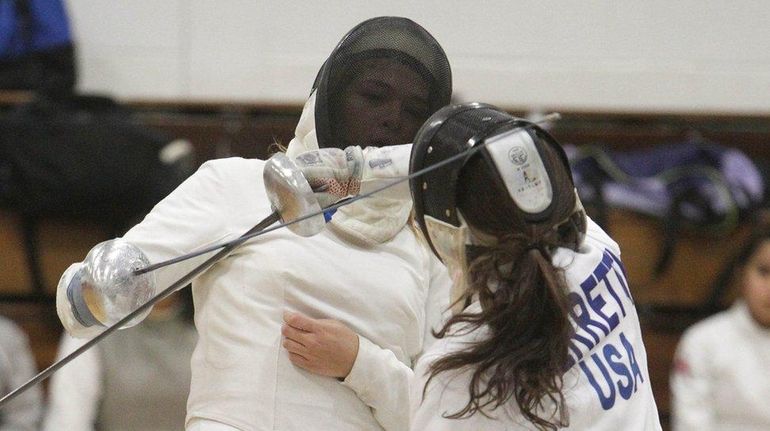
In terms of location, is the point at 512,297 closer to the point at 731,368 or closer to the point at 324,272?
the point at 324,272

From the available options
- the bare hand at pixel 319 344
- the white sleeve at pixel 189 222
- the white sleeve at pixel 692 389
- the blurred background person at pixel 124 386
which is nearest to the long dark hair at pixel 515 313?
the bare hand at pixel 319 344

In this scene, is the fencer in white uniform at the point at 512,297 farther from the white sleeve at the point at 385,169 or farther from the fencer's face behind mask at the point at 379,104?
the fencer's face behind mask at the point at 379,104

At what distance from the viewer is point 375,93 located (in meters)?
1.61

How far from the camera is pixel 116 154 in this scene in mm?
3264

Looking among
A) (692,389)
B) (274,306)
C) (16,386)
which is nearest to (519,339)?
(274,306)

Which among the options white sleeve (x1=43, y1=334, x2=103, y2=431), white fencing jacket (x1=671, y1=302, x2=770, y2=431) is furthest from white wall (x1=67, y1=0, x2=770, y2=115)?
white sleeve (x1=43, y1=334, x2=103, y2=431)

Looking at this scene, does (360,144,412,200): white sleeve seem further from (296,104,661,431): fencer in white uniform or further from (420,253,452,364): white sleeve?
(420,253,452,364): white sleeve

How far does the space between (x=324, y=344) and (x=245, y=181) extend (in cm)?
25

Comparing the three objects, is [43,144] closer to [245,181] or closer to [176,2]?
[176,2]

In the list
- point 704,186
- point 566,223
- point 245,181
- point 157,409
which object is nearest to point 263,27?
point 157,409

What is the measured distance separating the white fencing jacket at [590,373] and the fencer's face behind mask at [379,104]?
1.09ft

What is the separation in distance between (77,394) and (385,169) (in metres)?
1.43

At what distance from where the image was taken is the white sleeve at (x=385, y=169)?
147 cm

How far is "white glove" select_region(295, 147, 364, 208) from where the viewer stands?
56.1 inches
